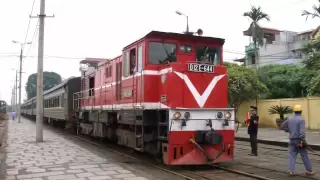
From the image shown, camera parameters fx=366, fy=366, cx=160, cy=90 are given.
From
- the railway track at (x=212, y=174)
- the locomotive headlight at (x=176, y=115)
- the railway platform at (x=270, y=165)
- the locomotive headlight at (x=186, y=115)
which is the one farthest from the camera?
the locomotive headlight at (x=186, y=115)

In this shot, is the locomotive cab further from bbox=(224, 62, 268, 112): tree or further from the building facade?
the building facade

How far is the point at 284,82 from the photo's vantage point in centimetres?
2973

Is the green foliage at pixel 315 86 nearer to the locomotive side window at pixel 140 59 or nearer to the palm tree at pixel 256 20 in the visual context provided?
the locomotive side window at pixel 140 59

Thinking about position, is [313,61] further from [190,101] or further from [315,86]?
[190,101]

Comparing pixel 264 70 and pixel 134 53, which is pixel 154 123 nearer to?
pixel 134 53

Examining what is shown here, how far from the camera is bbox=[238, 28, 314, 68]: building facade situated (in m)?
44.1

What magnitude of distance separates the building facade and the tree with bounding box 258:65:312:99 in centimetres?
1143

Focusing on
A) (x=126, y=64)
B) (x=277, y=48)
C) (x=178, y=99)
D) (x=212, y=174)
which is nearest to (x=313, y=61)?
(x=126, y=64)

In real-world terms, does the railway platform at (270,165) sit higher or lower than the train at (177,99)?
lower

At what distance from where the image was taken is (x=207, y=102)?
349 inches

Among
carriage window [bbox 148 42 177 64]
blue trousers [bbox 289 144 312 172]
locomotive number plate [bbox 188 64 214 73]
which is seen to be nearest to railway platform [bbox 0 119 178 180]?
locomotive number plate [bbox 188 64 214 73]

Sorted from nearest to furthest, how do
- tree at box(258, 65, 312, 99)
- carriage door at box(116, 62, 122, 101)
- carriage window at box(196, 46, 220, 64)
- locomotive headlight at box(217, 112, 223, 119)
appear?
locomotive headlight at box(217, 112, 223, 119) → carriage window at box(196, 46, 220, 64) → carriage door at box(116, 62, 122, 101) → tree at box(258, 65, 312, 99)

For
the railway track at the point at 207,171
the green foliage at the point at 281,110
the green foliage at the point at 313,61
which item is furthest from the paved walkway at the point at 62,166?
the green foliage at the point at 281,110

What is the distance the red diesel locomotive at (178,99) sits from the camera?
840 centimetres
